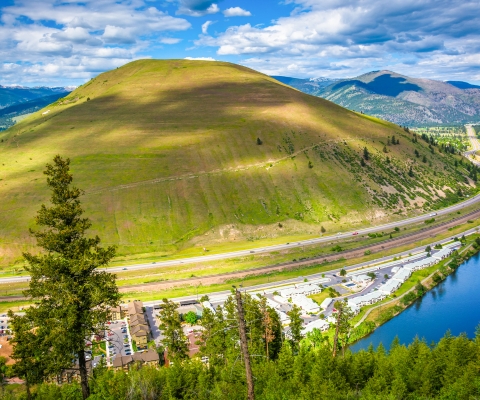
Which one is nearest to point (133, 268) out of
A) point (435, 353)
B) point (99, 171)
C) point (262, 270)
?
point (262, 270)

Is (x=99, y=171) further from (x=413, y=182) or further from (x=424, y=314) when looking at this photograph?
(x=413, y=182)

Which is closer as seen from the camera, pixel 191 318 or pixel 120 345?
pixel 120 345

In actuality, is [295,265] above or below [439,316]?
above

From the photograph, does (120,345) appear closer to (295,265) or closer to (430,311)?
(295,265)

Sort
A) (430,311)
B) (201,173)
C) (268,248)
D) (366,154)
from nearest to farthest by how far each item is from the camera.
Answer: (430,311), (268,248), (201,173), (366,154)

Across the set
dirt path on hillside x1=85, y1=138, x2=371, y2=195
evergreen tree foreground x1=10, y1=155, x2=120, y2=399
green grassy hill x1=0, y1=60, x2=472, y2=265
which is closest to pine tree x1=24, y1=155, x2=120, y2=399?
evergreen tree foreground x1=10, y1=155, x2=120, y2=399

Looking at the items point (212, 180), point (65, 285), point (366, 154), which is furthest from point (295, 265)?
point (366, 154)

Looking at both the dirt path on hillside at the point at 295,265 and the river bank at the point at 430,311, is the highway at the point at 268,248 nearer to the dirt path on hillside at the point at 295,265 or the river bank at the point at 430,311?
the dirt path on hillside at the point at 295,265
